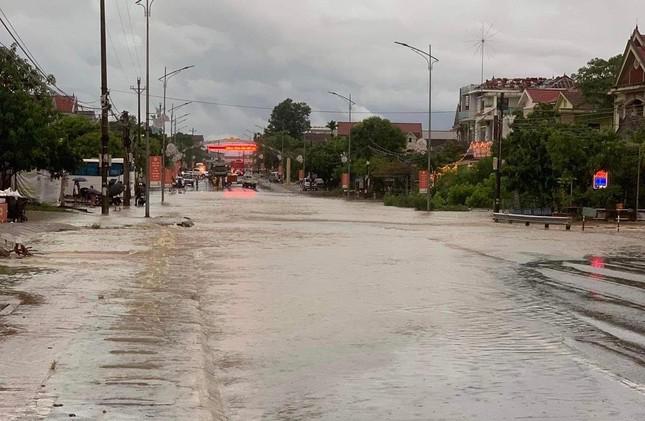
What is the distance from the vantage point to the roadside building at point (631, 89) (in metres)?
59.4

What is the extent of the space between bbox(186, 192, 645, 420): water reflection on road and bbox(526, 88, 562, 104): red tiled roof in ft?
208

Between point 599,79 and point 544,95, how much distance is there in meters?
8.76

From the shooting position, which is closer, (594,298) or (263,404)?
(263,404)

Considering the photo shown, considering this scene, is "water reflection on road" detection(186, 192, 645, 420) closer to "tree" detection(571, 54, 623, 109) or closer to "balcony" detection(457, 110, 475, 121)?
"tree" detection(571, 54, 623, 109)

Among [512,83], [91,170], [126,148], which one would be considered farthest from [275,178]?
[126,148]

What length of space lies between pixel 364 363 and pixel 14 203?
2473cm

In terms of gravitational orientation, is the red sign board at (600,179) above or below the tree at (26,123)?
below

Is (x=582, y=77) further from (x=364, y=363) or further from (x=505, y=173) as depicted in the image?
(x=364, y=363)

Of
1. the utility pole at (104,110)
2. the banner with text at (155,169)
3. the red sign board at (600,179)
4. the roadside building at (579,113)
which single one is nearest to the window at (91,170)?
the banner with text at (155,169)

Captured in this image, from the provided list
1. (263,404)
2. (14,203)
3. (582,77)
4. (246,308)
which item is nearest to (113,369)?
(263,404)

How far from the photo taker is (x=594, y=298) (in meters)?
15.0

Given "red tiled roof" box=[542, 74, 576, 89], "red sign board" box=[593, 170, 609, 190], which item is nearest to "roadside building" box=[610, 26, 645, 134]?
"red sign board" box=[593, 170, 609, 190]

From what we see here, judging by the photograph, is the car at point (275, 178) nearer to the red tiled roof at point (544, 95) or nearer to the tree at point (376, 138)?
the tree at point (376, 138)

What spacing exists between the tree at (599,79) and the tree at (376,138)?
29923 mm
